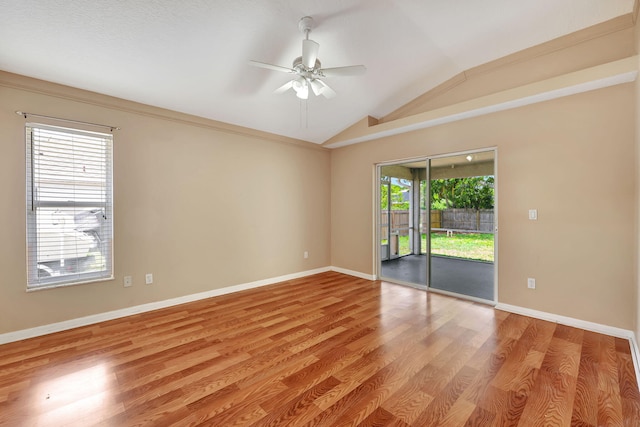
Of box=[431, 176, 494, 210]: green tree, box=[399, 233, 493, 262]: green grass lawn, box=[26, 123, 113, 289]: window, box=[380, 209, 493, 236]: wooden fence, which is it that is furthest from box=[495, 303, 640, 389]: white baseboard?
box=[26, 123, 113, 289]: window

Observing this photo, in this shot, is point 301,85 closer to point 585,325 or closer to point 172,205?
point 172,205

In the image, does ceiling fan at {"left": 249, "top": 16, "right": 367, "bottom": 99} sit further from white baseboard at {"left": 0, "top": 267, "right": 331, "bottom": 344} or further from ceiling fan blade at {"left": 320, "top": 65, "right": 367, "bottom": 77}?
white baseboard at {"left": 0, "top": 267, "right": 331, "bottom": 344}

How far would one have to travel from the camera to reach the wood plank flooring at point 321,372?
5.63 ft

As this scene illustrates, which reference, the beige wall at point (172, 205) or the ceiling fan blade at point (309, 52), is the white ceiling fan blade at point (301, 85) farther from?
the beige wall at point (172, 205)

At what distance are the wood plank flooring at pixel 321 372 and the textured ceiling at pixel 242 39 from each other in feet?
8.79

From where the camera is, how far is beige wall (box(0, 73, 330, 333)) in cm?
272

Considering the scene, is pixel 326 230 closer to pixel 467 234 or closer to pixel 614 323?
pixel 467 234

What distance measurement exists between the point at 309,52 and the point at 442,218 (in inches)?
126

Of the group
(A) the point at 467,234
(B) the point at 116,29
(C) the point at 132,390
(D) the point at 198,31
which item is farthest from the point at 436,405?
(B) the point at 116,29

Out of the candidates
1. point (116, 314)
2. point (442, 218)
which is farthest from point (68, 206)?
point (442, 218)

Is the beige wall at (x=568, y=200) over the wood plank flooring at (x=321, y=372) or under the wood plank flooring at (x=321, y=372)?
over

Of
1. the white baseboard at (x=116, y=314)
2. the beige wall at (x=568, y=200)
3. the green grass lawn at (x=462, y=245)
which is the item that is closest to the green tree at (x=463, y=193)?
the beige wall at (x=568, y=200)

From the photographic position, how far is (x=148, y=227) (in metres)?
3.46

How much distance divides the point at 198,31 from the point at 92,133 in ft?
5.75
